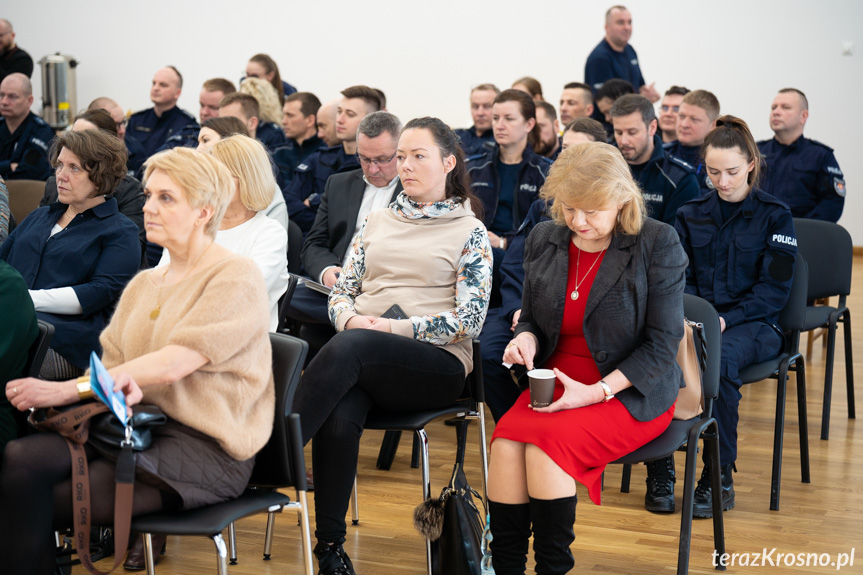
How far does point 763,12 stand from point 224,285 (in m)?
8.50

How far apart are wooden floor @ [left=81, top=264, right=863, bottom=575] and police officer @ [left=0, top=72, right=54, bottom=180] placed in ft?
11.2

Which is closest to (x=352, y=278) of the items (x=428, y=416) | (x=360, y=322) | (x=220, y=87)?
(x=360, y=322)

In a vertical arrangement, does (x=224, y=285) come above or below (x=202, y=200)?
below

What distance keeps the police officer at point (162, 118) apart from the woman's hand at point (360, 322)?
4.07m

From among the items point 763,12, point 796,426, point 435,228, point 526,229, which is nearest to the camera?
point 435,228

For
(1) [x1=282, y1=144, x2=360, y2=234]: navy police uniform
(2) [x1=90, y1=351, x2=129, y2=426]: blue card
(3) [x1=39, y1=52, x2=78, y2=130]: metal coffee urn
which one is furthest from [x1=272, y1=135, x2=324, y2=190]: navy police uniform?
(3) [x1=39, y1=52, x2=78, y2=130]: metal coffee urn

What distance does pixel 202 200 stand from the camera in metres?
2.04

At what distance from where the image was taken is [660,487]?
304 cm

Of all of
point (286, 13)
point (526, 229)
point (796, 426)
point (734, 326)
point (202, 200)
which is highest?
point (286, 13)

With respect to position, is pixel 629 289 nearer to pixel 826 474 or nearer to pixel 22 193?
pixel 826 474

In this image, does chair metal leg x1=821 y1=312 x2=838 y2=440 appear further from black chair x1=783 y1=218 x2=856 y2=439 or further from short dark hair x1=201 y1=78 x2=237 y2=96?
short dark hair x1=201 y1=78 x2=237 y2=96

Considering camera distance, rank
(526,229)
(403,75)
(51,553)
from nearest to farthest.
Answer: (51,553)
(526,229)
(403,75)

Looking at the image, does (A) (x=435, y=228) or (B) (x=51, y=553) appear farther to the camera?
(A) (x=435, y=228)

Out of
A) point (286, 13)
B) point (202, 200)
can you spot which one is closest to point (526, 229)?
point (202, 200)
